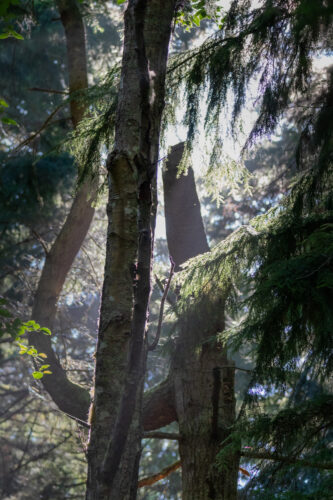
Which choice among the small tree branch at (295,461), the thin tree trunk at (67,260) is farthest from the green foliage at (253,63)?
the small tree branch at (295,461)

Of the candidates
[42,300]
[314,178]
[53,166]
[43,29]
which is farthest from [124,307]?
[43,29]

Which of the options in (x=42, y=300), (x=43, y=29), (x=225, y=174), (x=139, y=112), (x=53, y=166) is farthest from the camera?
(x=43, y=29)

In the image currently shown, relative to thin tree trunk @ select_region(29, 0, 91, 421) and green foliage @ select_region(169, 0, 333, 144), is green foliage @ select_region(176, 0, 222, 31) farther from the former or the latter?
thin tree trunk @ select_region(29, 0, 91, 421)

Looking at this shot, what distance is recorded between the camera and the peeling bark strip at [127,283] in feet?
6.20

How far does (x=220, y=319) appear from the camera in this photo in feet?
15.3

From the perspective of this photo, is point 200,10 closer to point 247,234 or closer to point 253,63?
point 253,63

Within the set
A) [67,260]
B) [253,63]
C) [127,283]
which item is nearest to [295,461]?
[127,283]

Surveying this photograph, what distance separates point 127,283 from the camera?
2178mm

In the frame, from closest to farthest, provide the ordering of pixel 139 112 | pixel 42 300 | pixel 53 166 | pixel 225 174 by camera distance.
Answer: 1. pixel 139 112
2. pixel 225 174
3. pixel 42 300
4. pixel 53 166

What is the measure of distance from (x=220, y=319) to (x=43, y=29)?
1041cm

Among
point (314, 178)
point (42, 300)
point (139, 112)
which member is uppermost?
point (42, 300)

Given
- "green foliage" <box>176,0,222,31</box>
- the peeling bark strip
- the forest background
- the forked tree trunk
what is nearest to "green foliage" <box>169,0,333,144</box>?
the forest background

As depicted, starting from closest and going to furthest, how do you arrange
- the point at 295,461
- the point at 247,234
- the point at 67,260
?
the point at 295,461 → the point at 247,234 → the point at 67,260

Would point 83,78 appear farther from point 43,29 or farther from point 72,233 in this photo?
point 43,29
